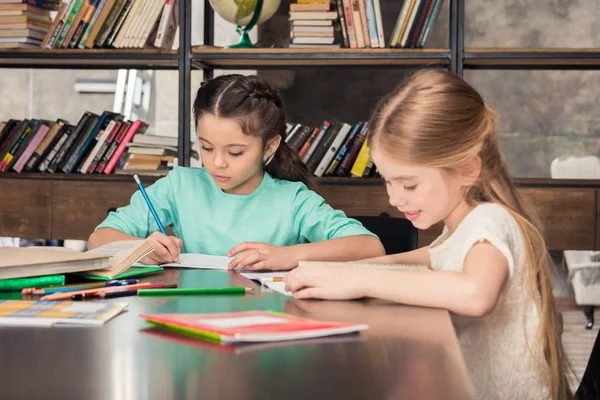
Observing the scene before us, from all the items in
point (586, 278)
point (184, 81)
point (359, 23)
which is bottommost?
point (586, 278)

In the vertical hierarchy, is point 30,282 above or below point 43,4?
below

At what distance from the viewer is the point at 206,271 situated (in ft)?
4.95

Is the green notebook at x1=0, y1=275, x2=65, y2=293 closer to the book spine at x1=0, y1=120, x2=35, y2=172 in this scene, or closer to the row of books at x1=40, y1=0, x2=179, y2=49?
the row of books at x1=40, y1=0, x2=179, y2=49

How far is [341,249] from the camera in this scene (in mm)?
1683

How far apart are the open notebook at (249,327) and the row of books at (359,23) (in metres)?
2.22

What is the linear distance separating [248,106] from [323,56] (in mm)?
1146

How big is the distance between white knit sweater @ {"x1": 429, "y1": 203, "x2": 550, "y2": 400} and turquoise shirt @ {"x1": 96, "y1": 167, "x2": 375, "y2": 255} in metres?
0.74

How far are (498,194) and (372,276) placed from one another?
314 mm

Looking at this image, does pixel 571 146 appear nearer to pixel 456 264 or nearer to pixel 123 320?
pixel 456 264

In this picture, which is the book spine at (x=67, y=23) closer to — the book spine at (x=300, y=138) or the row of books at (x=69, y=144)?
the row of books at (x=69, y=144)

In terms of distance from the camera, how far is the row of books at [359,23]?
9.91ft

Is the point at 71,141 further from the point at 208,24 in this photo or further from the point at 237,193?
the point at 237,193

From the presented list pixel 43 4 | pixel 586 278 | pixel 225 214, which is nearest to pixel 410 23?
pixel 225 214

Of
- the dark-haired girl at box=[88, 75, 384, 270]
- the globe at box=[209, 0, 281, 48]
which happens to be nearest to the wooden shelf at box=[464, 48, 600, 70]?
the globe at box=[209, 0, 281, 48]
